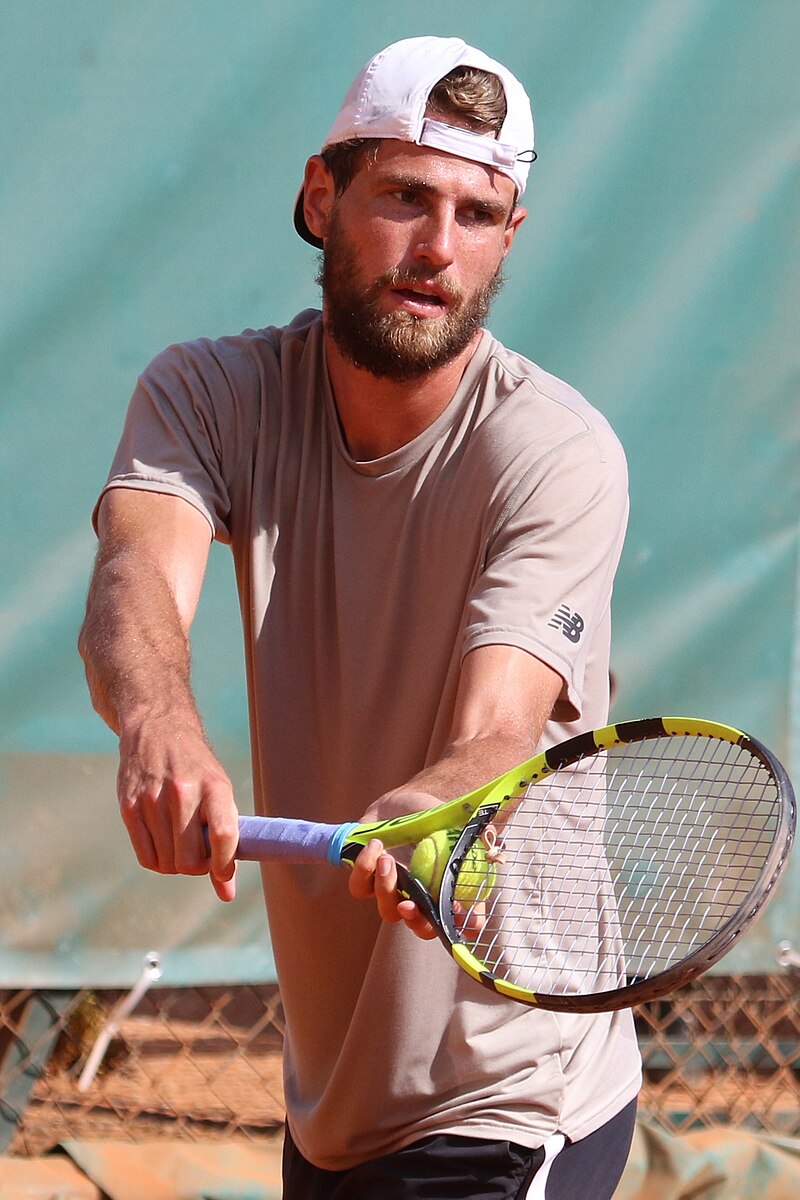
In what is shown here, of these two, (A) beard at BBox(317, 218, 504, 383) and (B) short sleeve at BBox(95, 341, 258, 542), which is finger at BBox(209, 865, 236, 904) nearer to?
(B) short sleeve at BBox(95, 341, 258, 542)

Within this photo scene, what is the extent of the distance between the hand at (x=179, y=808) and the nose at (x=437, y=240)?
750 millimetres

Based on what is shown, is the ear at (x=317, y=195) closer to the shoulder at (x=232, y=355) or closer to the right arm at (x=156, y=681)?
the shoulder at (x=232, y=355)

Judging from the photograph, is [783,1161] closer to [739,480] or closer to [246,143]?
[739,480]

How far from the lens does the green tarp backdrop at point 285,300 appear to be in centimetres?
322

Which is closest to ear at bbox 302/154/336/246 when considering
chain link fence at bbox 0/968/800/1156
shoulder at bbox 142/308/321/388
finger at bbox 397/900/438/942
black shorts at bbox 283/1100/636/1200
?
shoulder at bbox 142/308/321/388

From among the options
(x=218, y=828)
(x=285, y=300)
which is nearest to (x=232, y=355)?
(x=218, y=828)

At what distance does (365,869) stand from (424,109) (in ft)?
3.49

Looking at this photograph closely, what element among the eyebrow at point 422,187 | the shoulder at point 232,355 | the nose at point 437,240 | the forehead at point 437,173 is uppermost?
the forehead at point 437,173

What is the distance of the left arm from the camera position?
1601mm

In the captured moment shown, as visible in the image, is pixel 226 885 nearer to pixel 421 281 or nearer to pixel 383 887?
pixel 383 887

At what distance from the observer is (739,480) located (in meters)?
3.46

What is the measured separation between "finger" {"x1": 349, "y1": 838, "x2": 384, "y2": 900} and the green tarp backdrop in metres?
1.77

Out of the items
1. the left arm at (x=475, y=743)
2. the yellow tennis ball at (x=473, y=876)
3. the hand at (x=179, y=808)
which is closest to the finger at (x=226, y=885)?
the hand at (x=179, y=808)

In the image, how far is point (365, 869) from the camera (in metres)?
1.58
